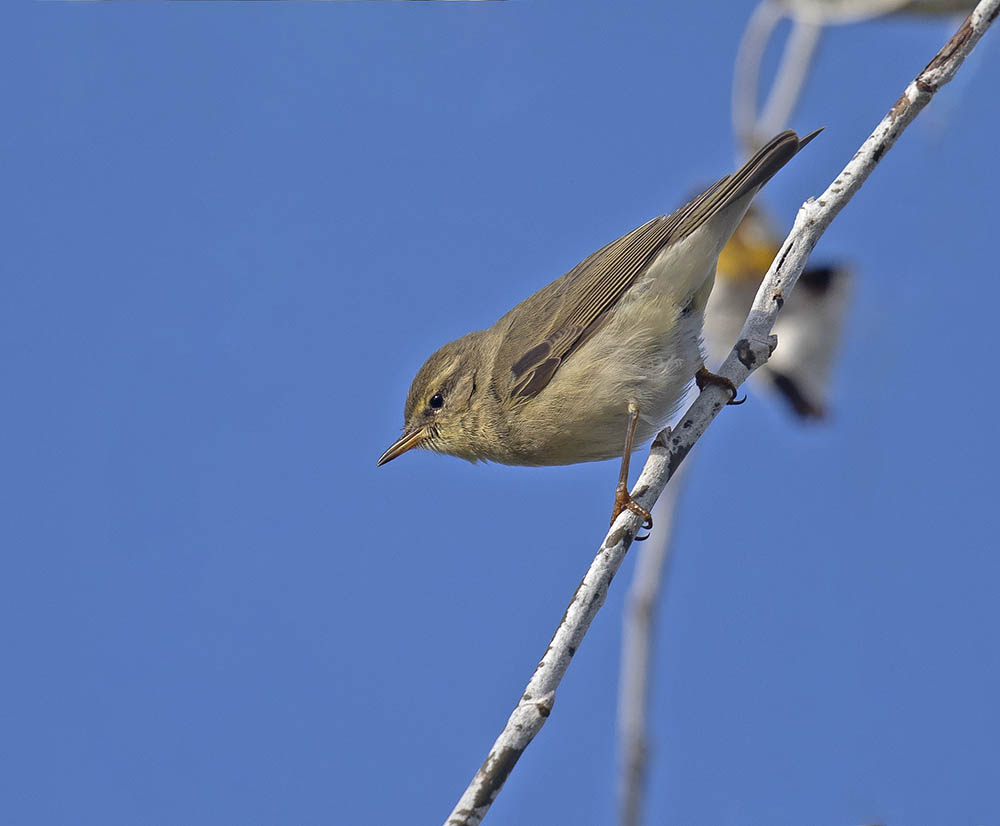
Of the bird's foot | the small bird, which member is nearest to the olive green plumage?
the small bird

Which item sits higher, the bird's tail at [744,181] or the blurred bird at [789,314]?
the blurred bird at [789,314]

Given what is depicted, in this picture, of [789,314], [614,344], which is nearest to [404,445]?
[614,344]

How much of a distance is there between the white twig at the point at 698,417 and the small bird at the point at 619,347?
29 centimetres

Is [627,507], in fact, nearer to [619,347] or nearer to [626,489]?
[626,489]

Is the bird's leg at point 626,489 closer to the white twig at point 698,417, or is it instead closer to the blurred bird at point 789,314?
the white twig at point 698,417

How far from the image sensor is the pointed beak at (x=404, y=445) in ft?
18.2

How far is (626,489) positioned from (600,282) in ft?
3.71

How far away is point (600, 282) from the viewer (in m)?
5.00

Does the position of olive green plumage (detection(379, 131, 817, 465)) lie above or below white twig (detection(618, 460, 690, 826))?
above

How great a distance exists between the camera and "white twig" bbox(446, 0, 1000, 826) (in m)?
2.90

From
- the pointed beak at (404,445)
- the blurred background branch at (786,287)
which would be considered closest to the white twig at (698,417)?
the blurred background branch at (786,287)

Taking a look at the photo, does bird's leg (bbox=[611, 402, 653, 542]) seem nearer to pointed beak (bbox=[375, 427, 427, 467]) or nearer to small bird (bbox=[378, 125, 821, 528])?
small bird (bbox=[378, 125, 821, 528])

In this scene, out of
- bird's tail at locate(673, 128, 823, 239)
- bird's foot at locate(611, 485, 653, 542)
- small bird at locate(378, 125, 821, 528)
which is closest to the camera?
bird's foot at locate(611, 485, 653, 542)

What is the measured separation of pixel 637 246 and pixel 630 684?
204 centimetres
